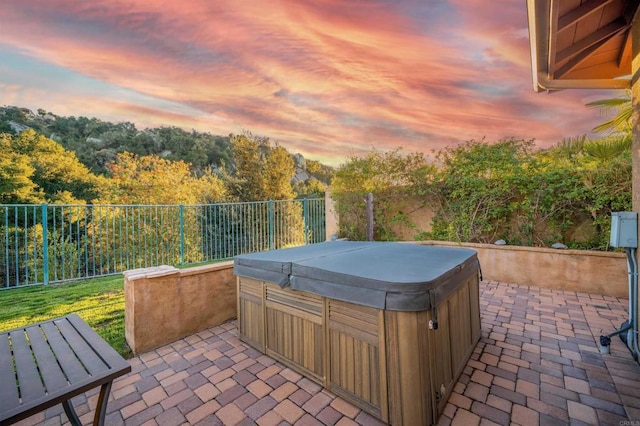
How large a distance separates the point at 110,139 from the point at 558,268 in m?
20.4

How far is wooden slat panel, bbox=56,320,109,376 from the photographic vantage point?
1344 mm

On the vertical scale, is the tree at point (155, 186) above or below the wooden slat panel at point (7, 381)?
above

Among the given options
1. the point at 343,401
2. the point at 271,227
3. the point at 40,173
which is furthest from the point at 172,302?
the point at 40,173

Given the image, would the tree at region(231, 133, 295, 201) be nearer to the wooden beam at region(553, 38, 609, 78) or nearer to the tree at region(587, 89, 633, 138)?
the wooden beam at region(553, 38, 609, 78)

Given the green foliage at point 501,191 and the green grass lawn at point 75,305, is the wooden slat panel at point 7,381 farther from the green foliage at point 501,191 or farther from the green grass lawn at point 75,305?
the green foliage at point 501,191

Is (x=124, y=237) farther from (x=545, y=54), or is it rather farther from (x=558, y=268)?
(x=558, y=268)

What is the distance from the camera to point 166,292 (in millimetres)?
2947

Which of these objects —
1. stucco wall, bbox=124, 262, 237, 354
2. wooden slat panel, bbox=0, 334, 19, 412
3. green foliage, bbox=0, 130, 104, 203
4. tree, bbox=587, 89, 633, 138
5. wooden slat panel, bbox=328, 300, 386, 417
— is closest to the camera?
wooden slat panel, bbox=0, 334, 19, 412

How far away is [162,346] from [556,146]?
8.96 metres

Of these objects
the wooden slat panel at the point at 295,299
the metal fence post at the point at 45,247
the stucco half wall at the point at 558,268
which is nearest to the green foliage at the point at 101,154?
the metal fence post at the point at 45,247

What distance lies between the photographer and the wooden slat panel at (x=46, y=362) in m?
1.22

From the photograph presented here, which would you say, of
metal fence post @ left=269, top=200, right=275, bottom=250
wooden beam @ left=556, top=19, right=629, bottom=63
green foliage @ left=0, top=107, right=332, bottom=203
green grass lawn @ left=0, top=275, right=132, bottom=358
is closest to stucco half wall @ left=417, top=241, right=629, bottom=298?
wooden beam @ left=556, top=19, right=629, bottom=63

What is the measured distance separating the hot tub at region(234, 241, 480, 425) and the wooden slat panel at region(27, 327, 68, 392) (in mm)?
1451

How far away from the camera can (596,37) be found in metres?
3.03
